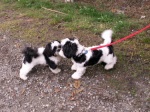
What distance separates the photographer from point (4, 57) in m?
6.31

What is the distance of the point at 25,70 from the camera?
546cm

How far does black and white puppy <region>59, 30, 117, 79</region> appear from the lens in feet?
15.7

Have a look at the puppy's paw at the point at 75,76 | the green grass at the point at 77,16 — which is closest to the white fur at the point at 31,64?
the puppy's paw at the point at 75,76

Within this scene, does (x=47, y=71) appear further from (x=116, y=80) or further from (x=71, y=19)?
(x=71, y=19)

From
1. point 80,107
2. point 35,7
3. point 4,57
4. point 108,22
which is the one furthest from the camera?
point 35,7

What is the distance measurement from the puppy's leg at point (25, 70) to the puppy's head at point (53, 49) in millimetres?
498

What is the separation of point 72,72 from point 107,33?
104cm

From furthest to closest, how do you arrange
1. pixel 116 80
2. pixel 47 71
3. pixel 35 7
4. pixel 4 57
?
pixel 35 7 < pixel 4 57 < pixel 47 71 < pixel 116 80

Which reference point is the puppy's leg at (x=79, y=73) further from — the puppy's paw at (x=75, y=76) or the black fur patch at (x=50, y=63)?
the black fur patch at (x=50, y=63)

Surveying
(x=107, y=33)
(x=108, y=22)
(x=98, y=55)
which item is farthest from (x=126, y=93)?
(x=108, y=22)

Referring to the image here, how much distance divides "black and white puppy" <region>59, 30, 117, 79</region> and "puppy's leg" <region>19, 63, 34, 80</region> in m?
0.82

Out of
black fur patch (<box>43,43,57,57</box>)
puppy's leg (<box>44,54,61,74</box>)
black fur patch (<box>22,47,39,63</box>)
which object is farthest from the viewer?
puppy's leg (<box>44,54,61,74</box>)

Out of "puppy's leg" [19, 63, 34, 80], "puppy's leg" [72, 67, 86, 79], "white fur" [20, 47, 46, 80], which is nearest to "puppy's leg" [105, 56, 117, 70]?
"puppy's leg" [72, 67, 86, 79]

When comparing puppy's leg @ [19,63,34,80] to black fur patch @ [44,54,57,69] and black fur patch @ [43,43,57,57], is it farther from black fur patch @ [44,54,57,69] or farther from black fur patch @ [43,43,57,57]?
black fur patch @ [43,43,57,57]
